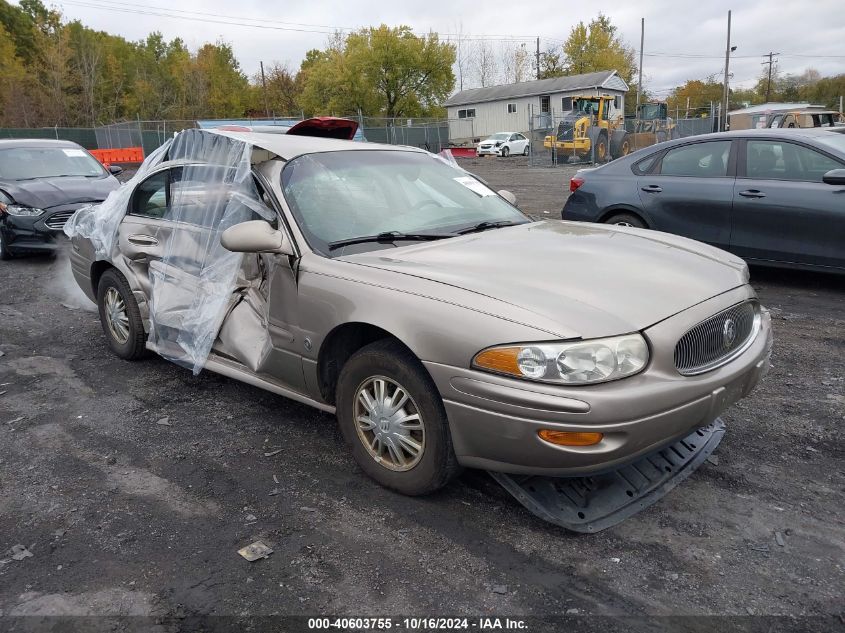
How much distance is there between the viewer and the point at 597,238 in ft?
12.0

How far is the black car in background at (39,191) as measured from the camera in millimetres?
9414

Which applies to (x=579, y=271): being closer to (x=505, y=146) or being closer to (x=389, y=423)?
(x=389, y=423)

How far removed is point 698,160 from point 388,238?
15.1ft

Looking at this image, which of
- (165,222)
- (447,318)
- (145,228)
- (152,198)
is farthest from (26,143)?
(447,318)

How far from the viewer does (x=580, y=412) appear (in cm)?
249

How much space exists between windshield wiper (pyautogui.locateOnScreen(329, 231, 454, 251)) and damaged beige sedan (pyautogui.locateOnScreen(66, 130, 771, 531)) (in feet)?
0.04

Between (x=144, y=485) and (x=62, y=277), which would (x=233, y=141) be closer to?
(x=144, y=485)

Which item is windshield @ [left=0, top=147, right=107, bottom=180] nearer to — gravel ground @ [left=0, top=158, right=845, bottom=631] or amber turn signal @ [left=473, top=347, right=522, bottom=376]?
gravel ground @ [left=0, top=158, right=845, bottom=631]

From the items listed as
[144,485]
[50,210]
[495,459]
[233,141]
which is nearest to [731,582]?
[495,459]

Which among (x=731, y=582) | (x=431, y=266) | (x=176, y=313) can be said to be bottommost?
(x=731, y=582)

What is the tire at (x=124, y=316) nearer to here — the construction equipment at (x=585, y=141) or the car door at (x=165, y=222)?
the car door at (x=165, y=222)

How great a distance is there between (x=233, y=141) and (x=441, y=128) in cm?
4251

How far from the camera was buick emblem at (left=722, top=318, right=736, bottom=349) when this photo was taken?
3000 millimetres

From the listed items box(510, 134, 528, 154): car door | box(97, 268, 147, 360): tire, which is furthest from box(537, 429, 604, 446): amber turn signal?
box(510, 134, 528, 154): car door
